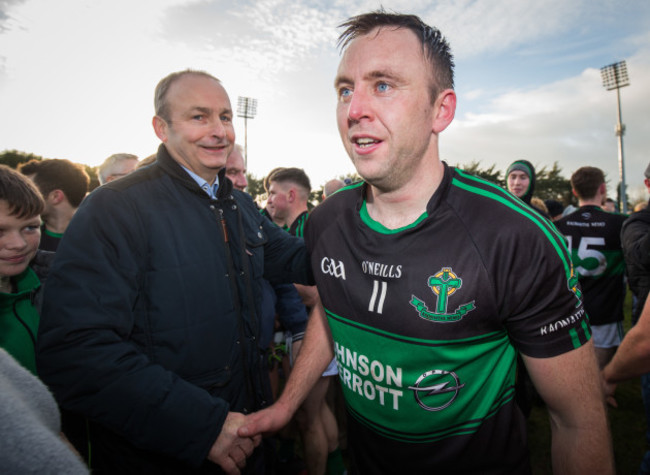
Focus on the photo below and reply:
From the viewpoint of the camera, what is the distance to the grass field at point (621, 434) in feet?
12.1

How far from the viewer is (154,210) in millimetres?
1822

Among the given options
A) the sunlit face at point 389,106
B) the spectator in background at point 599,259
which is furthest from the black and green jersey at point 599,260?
the sunlit face at point 389,106

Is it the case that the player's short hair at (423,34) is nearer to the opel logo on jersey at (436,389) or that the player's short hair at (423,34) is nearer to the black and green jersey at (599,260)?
the opel logo on jersey at (436,389)

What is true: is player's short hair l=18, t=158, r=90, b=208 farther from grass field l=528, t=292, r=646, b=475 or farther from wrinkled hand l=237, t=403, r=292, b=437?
grass field l=528, t=292, r=646, b=475

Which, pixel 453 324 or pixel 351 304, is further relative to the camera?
pixel 351 304

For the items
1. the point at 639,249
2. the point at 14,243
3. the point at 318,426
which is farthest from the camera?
the point at 318,426

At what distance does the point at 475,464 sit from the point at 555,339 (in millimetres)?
700

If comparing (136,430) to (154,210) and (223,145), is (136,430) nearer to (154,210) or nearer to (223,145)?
(154,210)

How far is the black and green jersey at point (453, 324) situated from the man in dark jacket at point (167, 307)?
0.66 metres

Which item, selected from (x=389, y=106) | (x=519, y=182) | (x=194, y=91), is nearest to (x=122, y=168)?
(x=194, y=91)

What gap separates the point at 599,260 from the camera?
469 cm

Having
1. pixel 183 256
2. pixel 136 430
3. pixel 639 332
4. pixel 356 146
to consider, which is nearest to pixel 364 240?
pixel 356 146

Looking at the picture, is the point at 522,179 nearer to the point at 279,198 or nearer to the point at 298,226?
the point at 298,226

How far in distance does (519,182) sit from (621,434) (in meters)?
3.35
